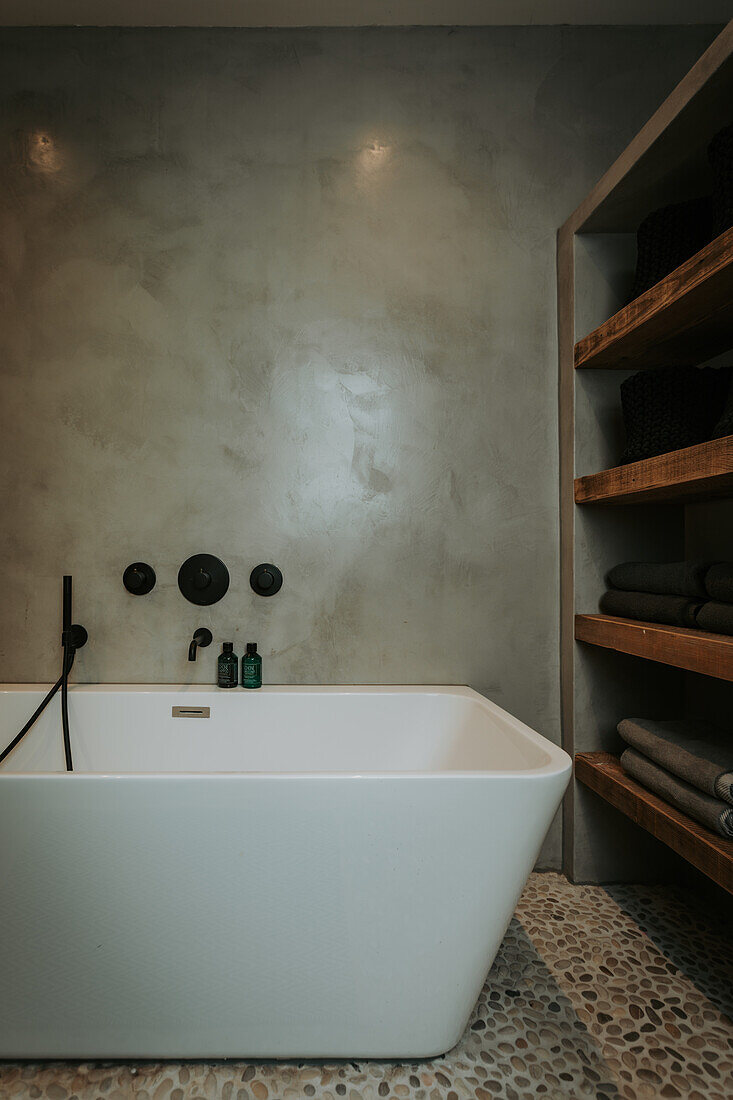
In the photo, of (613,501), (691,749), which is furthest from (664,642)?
(613,501)

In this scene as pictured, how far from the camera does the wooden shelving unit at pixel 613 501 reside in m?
1.49

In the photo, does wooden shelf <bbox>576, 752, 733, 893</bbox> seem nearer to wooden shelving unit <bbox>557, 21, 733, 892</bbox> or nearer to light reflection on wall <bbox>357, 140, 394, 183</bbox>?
wooden shelving unit <bbox>557, 21, 733, 892</bbox>

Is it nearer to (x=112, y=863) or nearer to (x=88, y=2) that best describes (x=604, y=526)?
(x=112, y=863)

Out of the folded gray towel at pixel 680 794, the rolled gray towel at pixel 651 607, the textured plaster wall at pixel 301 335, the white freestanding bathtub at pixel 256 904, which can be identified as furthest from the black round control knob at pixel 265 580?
the folded gray towel at pixel 680 794

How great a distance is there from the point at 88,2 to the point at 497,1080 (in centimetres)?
277

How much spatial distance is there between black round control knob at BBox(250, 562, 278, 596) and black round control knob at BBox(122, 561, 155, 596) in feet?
0.96

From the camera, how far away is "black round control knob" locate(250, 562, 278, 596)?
5.93 feet

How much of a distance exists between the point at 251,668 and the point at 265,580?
250 mm

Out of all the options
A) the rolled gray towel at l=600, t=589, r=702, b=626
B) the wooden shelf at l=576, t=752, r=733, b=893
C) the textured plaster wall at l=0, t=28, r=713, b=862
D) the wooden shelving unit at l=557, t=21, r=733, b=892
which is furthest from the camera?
the textured plaster wall at l=0, t=28, r=713, b=862

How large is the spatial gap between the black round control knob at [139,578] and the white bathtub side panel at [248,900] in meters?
0.85

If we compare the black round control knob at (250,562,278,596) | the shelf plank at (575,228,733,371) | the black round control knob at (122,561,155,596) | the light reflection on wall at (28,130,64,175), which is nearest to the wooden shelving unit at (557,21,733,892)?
the shelf plank at (575,228,733,371)

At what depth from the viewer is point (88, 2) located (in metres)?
1.80

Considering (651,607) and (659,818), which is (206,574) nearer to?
(651,607)

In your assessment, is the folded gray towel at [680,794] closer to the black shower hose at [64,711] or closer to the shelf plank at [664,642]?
the shelf plank at [664,642]
